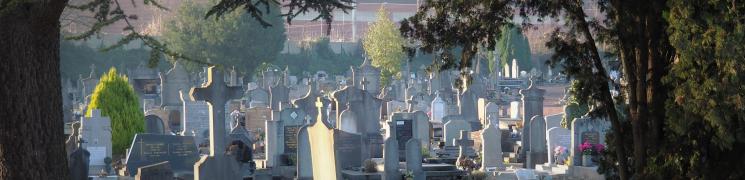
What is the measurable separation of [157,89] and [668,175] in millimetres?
28238

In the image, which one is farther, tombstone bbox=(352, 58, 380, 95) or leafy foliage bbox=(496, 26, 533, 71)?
leafy foliage bbox=(496, 26, 533, 71)

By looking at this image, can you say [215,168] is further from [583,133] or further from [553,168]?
[583,133]

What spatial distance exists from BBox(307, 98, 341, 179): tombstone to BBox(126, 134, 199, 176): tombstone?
3405 millimetres

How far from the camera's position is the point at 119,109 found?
67.8ft

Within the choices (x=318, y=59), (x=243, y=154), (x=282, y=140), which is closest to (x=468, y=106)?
(x=282, y=140)

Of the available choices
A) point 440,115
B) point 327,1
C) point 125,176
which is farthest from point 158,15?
point 327,1

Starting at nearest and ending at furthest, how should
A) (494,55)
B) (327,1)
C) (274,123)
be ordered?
1. (327,1)
2. (274,123)
3. (494,55)

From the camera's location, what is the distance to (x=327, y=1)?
7.87m

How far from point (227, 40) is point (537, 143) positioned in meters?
30.4

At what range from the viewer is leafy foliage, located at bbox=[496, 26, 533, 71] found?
2303 inches

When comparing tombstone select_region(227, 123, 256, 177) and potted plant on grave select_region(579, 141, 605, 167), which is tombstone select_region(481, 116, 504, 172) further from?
tombstone select_region(227, 123, 256, 177)

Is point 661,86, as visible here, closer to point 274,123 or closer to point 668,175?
point 668,175

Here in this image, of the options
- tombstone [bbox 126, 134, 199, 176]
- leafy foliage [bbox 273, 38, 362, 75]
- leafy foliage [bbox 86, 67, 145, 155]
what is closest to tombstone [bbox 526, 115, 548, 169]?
tombstone [bbox 126, 134, 199, 176]

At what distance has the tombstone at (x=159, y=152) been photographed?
15719 millimetres
